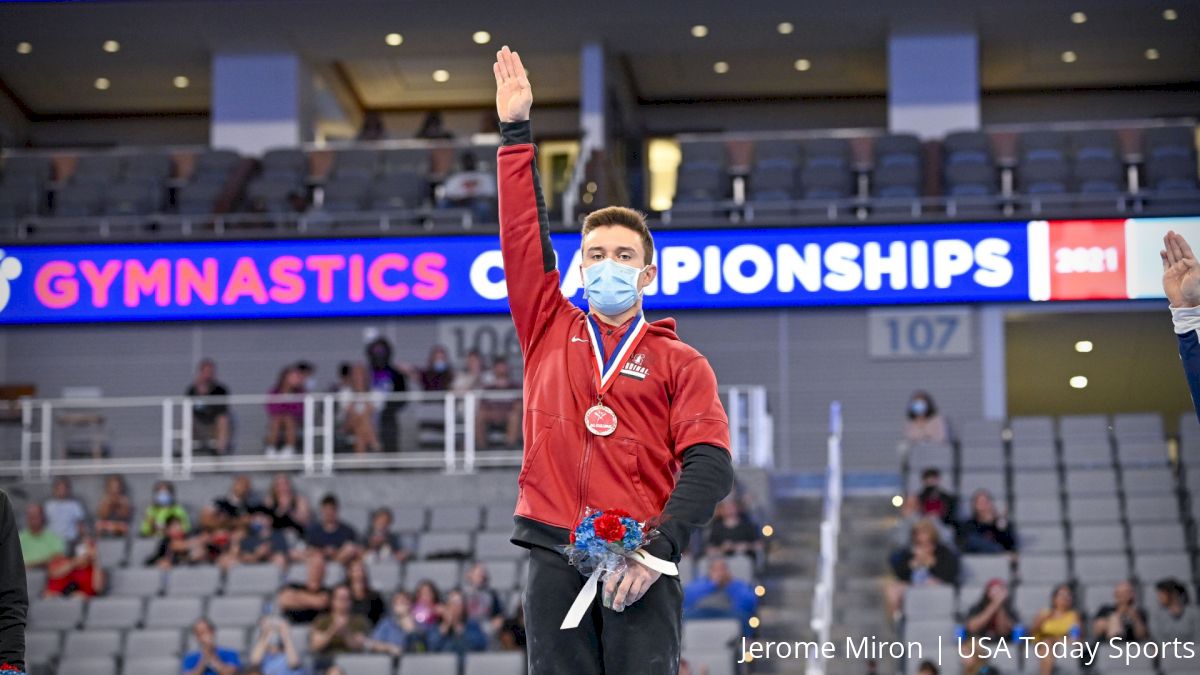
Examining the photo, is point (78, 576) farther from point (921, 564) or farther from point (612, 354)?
point (612, 354)

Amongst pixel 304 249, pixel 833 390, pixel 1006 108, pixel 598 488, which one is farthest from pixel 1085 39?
pixel 598 488

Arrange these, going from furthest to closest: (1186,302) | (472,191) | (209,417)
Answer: (472,191) < (209,417) < (1186,302)

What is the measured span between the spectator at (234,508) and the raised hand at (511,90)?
9354 millimetres

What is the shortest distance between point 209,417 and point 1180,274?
35.8 feet

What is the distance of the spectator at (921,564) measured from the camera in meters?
11.2

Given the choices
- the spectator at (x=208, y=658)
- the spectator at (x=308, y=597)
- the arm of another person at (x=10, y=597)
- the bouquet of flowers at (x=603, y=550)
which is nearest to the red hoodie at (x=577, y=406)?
the bouquet of flowers at (x=603, y=550)

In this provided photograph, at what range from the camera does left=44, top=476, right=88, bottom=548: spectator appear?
13008 millimetres

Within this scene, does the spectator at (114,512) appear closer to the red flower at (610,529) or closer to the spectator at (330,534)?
the spectator at (330,534)

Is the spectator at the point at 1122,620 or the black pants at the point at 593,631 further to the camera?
the spectator at the point at 1122,620

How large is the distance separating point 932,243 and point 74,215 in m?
8.54

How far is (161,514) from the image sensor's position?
1298 cm

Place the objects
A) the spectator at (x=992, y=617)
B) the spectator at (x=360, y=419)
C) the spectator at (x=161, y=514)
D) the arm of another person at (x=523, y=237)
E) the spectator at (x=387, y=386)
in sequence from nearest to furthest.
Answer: the arm of another person at (x=523, y=237) → the spectator at (x=992, y=617) → the spectator at (x=161, y=514) → the spectator at (x=360, y=419) → the spectator at (x=387, y=386)

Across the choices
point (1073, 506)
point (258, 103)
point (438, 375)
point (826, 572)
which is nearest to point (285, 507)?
point (438, 375)

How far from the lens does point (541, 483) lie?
3570 mm
